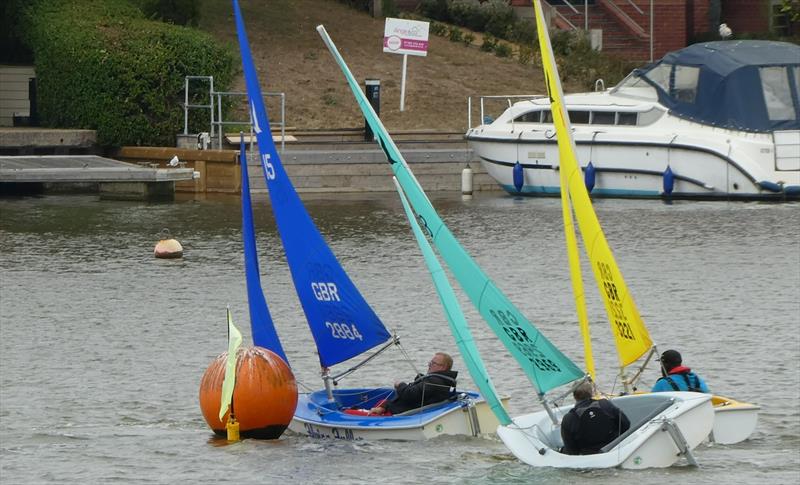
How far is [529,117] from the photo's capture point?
38844 millimetres

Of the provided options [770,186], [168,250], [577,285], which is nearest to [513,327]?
[577,285]

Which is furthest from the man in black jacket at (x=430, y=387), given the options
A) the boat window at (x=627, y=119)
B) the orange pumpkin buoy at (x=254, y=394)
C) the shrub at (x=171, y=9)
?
the shrub at (x=171, y=9)

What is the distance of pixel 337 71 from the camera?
4556 centimetres

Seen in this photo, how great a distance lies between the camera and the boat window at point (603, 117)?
3753 centimetres

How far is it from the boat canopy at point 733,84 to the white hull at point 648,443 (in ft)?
72.9

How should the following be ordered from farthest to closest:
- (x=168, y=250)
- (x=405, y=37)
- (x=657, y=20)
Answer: (x=657, y=20)
(x=405, y=37)
(x=168, y=250)

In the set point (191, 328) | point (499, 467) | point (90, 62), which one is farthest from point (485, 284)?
point (90, 62)

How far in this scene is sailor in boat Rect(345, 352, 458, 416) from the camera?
16.6 metres

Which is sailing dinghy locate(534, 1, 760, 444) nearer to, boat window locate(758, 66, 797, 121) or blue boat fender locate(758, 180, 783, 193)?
blue boat fender locate(758, 180, 783, 193)

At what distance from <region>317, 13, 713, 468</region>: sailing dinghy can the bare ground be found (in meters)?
26.4

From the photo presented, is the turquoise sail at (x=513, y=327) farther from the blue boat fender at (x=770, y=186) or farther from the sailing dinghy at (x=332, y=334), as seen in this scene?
the blue boat fender at (x=770, y=186)

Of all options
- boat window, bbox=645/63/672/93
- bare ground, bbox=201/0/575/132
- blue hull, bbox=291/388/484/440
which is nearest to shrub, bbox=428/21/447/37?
bare ground, bbox=201/0/575/132

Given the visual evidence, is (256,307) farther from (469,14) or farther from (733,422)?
(469,14)

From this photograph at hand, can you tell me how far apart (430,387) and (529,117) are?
74.6ft
